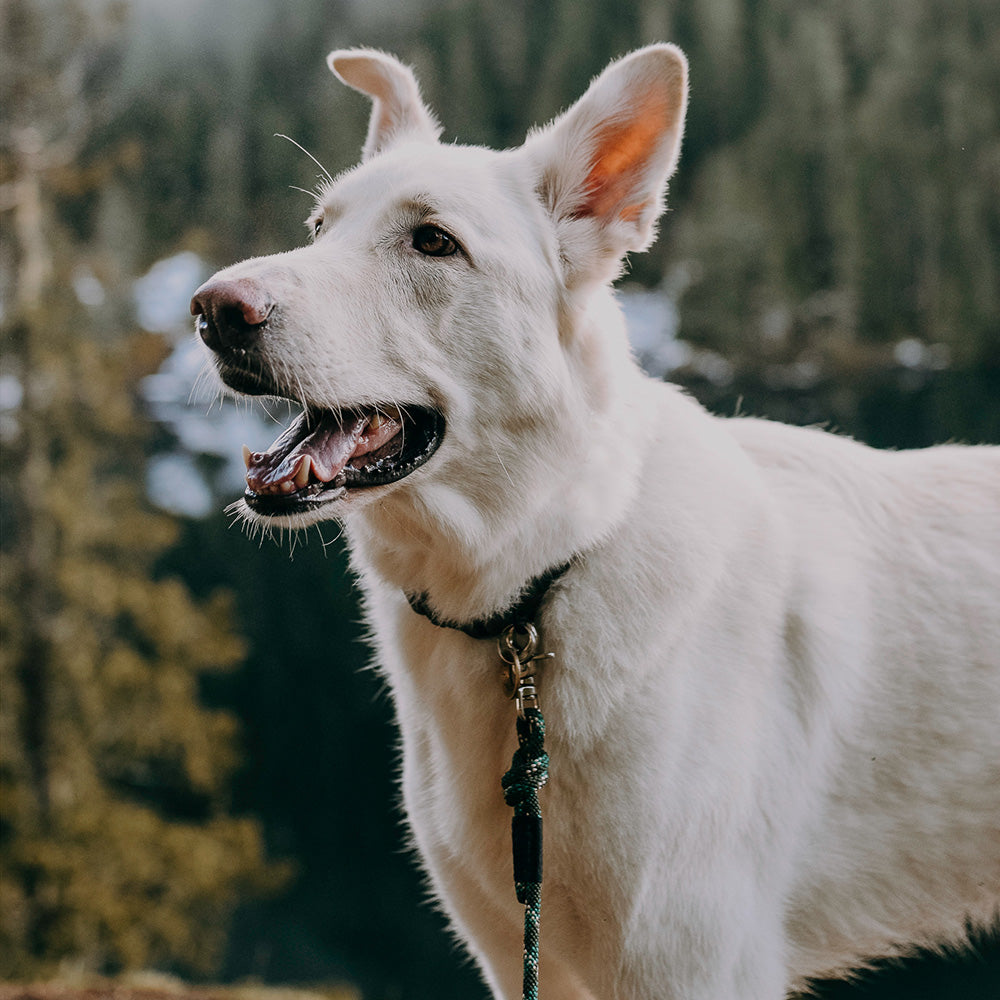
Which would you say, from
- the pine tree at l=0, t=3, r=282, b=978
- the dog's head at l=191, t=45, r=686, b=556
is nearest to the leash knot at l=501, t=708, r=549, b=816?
the dog's head at l=191, t=45, r=686, b=556

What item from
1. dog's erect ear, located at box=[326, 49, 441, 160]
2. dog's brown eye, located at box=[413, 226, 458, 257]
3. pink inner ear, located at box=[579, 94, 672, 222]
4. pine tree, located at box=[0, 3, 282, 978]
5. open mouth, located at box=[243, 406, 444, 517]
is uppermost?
dog's erect ear, located at box=[326, 49, 441, 160]

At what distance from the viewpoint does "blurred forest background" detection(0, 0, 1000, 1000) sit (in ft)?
14.7

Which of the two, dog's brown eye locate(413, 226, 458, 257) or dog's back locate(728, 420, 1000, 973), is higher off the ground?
dog's brown eye locate(413, 226, 458, 257)

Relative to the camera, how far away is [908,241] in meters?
4.43

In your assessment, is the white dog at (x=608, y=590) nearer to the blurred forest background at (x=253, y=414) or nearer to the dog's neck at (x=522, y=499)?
the dog's neck at (x=522, y=499)

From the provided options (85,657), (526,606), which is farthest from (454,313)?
(85,657)

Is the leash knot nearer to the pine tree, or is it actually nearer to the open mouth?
the open mouth

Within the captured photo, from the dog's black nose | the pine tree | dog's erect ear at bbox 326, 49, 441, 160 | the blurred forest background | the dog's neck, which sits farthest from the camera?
the pine tree

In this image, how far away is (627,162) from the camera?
141cm

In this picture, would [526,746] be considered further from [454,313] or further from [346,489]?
[454,313]

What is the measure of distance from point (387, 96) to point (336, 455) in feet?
2.45

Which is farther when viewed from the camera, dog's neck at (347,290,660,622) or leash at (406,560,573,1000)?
dog's neck at (347,290,660,622)

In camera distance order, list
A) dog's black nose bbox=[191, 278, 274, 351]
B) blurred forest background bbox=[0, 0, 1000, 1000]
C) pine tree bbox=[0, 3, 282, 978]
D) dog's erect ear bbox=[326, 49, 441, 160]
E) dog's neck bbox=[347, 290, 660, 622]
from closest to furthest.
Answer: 1. dog's black nose bbox=[191, 278, 274, 351]
2. dog's neck bbox=[347, 290, 660, 622]
3. dog's erect ear bbox=[326, 49, 441, 160]
4. blurred forest background bbox=[0, 0, 1000, 1000]
5. pine tree bbox=[0, 3, 282, 978]

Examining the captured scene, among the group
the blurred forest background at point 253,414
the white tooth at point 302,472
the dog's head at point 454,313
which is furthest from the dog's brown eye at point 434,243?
the blurred forest background at point 253,414
